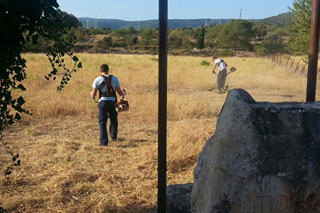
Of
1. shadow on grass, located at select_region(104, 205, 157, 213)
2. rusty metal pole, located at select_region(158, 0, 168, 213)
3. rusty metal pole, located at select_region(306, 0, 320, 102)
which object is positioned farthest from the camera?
shadow on grass, located at select_region(104, 205, 157, 213)

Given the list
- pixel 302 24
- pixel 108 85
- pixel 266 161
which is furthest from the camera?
pixel 302 24

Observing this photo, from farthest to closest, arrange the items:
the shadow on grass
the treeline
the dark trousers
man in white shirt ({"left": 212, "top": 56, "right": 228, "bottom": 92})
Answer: the treeline
man in white shirt ({"left": 212, "top": 56, "right": 228, "bottom": 92})
the dark trousers
the shadow on grass

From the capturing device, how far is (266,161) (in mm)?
2234

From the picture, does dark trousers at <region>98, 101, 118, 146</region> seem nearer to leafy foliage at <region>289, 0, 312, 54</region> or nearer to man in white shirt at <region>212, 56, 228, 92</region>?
man in white shirt at <region>212, 56, 228, 92</region>

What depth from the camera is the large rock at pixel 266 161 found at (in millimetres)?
2219

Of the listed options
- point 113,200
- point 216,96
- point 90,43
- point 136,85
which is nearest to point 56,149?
point 113,200

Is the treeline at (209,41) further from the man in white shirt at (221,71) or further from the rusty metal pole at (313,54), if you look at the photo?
the rusty metal pole at (313,54)

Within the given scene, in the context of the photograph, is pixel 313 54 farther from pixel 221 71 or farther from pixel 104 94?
pixel 221 71

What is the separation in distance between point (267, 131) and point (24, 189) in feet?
11.3

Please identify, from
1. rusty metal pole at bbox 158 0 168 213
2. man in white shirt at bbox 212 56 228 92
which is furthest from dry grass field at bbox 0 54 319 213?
man in white shirt at bbox 212 56 228 92

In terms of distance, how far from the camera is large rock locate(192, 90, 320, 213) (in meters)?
2.22

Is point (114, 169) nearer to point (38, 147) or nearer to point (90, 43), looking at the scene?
point (38, 147)

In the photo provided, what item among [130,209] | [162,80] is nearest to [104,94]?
[130,209]

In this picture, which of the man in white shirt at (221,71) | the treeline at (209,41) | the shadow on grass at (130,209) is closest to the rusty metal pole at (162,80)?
the shadow on grass at (130,209)
